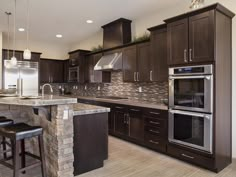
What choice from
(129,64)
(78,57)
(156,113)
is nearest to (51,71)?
(78,57)

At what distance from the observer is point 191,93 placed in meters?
3.11

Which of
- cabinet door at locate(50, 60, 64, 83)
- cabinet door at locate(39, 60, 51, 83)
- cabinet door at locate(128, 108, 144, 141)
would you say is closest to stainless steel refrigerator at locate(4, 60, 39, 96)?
cabinet door at locate(39, 60, 51, 83)

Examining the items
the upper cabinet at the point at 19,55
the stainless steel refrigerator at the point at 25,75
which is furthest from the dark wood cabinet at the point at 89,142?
the upper cabinet at the point at 19,55

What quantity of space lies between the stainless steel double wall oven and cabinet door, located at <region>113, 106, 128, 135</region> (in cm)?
129

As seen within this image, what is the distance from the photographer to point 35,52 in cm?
683

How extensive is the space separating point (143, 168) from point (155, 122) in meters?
0.98

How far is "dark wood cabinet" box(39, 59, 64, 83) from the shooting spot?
729cm

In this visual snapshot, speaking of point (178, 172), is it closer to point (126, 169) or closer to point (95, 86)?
point (126, 169)

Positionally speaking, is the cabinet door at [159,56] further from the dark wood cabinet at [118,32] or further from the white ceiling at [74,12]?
the dark wood cabinet at [118,32]

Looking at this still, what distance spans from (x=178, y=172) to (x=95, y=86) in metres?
4.36

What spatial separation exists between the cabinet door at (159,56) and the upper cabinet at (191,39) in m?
0.37

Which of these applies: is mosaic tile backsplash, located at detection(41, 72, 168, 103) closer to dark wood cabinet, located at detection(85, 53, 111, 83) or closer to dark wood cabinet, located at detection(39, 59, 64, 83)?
dark wood cabinet, located at detection(85, 53, 111, 83)

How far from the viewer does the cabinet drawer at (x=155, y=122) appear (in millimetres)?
3565

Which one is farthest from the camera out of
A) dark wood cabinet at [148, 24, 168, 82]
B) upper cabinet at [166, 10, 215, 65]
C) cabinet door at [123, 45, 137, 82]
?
cabinet door at [123, 45, 137, 82]
